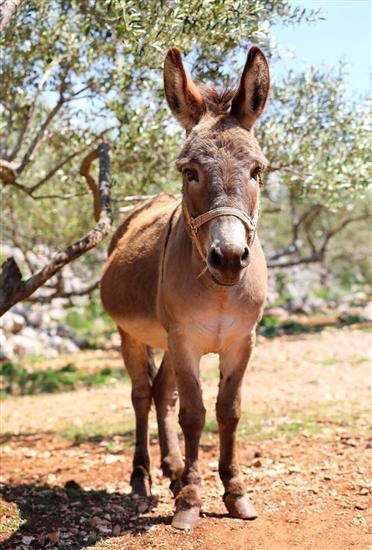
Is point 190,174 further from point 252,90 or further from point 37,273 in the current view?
point 37,273

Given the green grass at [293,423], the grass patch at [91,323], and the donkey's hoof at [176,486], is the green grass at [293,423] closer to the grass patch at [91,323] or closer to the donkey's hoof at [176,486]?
Result: the donkey's hoof at [176,486]

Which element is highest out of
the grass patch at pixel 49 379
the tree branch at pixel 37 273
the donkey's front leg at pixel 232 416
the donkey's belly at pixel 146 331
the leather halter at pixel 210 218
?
the leather halter at pixel 210 218

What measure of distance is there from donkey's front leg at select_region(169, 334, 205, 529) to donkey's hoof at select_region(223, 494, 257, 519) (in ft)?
0.94

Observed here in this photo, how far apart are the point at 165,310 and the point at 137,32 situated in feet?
6.61

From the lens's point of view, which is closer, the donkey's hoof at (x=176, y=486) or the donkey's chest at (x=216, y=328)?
the donkey's chest at (x=216, y=328)

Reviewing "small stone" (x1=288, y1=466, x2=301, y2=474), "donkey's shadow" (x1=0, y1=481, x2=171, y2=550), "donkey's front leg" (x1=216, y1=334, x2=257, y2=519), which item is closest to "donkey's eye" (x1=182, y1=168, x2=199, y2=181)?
"donkey's front leg" (x1=216, y1=334, x2=257, y2=519)

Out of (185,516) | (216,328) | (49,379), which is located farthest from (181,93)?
(49,379)

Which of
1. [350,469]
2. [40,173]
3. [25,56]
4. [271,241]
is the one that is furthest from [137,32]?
[271,241]

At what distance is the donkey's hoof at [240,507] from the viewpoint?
4.47m

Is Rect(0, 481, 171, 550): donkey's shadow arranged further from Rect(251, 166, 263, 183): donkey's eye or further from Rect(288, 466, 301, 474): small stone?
Rect(251, 166, 263, 183): donkey's eye

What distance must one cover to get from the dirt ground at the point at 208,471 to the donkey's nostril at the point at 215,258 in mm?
1804

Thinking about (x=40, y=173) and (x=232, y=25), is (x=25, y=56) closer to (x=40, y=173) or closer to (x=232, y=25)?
(x=232, y=25)

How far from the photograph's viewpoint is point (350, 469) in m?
5.63

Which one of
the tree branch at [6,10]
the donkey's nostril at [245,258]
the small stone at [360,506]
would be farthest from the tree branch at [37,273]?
the small stone at [360,506]
